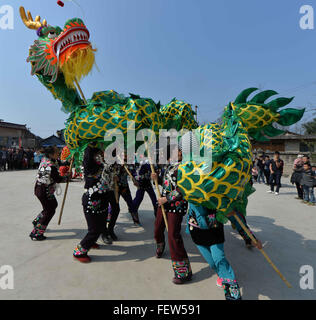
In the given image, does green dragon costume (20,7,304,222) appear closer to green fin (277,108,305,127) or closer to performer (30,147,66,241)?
green fin (277,108,305,127)

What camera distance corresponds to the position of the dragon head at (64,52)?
2496mm

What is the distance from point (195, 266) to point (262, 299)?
820mm

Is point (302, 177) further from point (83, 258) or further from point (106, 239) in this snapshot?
point (83, 258)

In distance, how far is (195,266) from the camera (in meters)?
2.62

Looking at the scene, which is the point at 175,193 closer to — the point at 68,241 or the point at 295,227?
the point at 68,241

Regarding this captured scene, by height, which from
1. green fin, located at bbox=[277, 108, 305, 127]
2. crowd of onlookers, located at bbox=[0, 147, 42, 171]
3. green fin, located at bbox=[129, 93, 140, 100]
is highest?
green fin, located at bbox=[129, 93, 140, 100]

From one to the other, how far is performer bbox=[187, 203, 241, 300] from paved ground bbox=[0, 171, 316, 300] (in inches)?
12.2

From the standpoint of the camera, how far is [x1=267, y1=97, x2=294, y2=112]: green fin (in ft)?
7.90

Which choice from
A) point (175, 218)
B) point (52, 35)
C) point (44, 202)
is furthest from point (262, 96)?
point (44, 202)

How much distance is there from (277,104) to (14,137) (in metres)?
22.5

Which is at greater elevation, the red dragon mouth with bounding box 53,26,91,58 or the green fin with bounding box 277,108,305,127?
the red dragon mouth with bounding box 53,26,91,58

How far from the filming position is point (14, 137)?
762 inches

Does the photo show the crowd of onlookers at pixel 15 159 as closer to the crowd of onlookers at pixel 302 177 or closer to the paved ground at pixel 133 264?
the paved ground at pixel 133 264

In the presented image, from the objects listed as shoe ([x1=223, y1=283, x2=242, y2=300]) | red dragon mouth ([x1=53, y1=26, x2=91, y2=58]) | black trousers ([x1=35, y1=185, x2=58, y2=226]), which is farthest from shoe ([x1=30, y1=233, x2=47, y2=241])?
shoe ([x1=223, y1=283, x2=242, y2=300])
